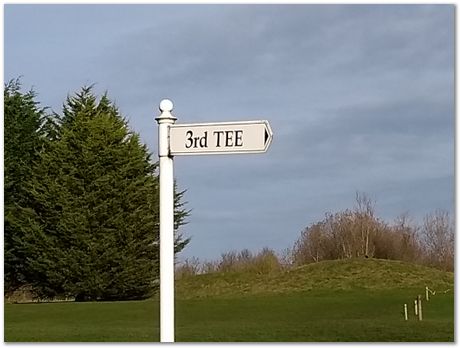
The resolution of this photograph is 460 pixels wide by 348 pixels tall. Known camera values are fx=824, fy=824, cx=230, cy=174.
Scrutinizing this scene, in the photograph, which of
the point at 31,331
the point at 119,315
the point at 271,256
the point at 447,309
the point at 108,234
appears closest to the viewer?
the point at 31,331

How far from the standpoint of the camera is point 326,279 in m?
36.6

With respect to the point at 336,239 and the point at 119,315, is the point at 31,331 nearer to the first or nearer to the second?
the point at 119,315

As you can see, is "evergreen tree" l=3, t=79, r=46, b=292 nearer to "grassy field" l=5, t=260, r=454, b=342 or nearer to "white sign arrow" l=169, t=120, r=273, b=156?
"grassy field" l=5, t=260, r=454, b=342

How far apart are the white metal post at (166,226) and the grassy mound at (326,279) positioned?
102 feet

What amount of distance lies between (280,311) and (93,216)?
12.7 metres

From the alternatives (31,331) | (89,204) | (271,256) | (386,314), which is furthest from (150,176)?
(31,331)

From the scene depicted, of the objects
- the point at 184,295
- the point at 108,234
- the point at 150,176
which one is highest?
the point at 150,176

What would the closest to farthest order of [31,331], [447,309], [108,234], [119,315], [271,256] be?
1. [31,331]
2. [119,315]
3. [447,309]
4. [108,234]
5. [271,256]

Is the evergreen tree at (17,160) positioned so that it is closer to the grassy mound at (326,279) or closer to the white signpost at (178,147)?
the grassy mound at (326,279)

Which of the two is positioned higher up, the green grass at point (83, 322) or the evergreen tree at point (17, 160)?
the evergreen tree at point (17, 160)

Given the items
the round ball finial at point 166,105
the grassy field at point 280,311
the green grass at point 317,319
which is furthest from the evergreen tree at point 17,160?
the round ball finial at point 166,105

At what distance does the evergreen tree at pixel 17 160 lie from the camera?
3544cm

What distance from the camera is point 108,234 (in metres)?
34.8

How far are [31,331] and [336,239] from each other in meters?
31.4
